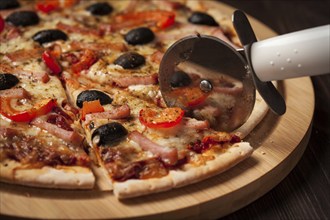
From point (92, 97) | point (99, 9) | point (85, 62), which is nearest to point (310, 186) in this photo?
point (92, 97)

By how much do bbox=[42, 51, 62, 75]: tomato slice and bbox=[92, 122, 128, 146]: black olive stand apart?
983 mm

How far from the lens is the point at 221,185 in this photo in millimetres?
3646

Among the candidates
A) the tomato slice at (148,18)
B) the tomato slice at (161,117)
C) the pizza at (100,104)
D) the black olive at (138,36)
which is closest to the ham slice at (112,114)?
the pizza at (100,104)

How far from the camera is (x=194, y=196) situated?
3543 mm

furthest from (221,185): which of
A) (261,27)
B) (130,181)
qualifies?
(261,27)

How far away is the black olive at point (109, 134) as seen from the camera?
3.82m

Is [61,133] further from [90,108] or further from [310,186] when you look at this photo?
[310,186]

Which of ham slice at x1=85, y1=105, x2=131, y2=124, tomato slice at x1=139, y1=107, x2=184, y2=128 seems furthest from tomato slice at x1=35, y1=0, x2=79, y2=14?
tomato slice at x1=139, y1=107, x2=184, y2=128

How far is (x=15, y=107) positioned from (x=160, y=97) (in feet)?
3.35

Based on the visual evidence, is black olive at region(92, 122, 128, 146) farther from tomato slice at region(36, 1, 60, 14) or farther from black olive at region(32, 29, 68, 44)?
tomato slice at region(36, 1, 60, 14)

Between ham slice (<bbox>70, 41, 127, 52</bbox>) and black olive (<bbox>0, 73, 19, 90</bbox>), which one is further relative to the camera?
ham slice (<bbox>70, 41, 127, 52</bbox>)

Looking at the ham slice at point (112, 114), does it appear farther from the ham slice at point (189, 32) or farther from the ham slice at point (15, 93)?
the ham slice at point (189, 32)

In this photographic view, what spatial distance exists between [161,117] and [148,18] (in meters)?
1.65

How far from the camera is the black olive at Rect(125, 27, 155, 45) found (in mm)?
4984
